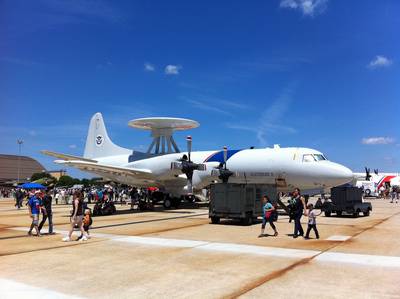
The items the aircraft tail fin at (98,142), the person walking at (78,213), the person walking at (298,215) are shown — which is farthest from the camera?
the aircraft tail fin at (98,142)

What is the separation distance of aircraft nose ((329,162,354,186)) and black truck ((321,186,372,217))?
628 mm

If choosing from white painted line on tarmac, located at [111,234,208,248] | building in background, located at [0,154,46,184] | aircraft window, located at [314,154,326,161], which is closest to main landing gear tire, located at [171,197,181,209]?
aircraft window, located at [314,154,326,161]

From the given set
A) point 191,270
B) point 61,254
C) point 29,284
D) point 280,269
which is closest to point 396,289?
point 280,269

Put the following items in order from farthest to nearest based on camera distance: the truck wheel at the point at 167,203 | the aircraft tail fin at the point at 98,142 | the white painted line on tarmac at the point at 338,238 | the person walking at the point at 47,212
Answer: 1. the aircraft tail fin at the point at 98,142
2. the truck wheel at the point at 167,203
3. the person walking at the point at 47,212
4. the white painted line on tarmac at the point at 338,238

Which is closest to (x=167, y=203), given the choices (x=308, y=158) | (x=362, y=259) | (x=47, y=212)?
(x=308, y=158)

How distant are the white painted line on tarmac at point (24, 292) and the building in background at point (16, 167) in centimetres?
15481

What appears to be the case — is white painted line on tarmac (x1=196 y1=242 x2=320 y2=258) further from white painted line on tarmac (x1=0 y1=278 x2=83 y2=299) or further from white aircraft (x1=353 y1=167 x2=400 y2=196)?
white aircraft (x1=353 y1=167 x2=400 y2=196)

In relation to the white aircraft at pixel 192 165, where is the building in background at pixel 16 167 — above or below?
above

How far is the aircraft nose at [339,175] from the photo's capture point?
2295 centimetres

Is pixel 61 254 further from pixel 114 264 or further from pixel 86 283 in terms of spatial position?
pixel 86 283

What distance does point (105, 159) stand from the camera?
1444 inches

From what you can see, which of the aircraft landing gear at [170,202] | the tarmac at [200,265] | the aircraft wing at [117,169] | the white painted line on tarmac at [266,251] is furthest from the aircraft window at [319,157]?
the white painted line on tarmac at [266,251]

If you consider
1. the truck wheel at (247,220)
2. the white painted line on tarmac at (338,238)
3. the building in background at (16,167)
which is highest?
the building in background at (16,167)

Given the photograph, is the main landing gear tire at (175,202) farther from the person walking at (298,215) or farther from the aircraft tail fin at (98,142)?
the person walking at (298,215)
